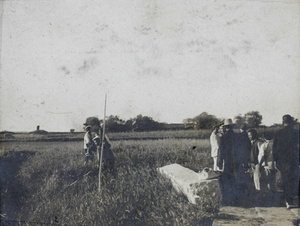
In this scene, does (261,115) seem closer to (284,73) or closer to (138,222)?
(284,73)

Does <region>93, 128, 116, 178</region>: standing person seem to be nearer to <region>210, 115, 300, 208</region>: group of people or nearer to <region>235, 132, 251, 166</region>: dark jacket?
<region>210, 115, 300, 208</region>: group of people

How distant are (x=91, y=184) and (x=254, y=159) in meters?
2.78

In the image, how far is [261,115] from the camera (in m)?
4.42

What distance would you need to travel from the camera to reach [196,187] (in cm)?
408

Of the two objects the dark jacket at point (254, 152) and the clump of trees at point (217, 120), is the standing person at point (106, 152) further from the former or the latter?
the dark jacket at point (254, 152)

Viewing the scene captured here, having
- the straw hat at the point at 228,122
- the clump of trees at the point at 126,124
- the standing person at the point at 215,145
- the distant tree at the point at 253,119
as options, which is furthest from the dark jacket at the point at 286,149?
the clump of trees at the point at 126,124

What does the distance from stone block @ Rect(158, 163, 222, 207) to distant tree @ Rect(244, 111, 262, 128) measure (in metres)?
1.10

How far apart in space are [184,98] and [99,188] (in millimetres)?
2101

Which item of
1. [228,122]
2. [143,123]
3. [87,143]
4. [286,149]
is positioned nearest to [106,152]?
[87,143]

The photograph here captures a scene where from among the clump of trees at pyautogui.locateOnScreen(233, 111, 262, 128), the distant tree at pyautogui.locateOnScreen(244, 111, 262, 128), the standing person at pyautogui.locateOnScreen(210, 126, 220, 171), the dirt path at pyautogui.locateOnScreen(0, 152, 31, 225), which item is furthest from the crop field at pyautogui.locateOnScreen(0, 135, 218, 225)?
the distant tree at pyautogui.locateOnScreen(244, 111, 262, 128)

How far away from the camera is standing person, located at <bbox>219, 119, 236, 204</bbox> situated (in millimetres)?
4289

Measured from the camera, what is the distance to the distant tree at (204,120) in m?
4.46

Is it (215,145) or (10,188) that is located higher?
(215,145)

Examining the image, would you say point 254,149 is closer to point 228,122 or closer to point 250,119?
point 250,119
